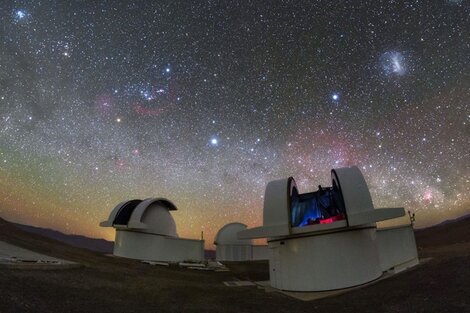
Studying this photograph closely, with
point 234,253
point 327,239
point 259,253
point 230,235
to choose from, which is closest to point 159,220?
point 230,235

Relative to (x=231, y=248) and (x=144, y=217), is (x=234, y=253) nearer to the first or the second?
(x=231, y=248)

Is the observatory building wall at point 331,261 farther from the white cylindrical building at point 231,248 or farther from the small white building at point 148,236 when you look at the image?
the white cylindrical building at point 231,248

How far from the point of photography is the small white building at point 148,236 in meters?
34.4

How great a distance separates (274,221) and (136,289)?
804 centimetres

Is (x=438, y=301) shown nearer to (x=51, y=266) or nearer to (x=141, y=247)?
(x=51, y=266)

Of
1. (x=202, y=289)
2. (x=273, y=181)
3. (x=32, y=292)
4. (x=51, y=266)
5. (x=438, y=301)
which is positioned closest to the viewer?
(x=32, y=292)

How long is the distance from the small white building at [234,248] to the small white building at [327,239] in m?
26.1

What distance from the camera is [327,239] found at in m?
17.4

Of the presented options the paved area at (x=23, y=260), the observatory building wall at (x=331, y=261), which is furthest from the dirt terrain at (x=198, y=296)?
the observatory building wall at (x=331, y=261)

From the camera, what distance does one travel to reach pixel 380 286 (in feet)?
52.0

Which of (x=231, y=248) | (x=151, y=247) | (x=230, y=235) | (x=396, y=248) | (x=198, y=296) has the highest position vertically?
(x=230, y=235)

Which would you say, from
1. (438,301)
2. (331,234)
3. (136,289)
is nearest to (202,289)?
(136,289)

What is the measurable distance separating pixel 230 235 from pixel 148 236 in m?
14.1

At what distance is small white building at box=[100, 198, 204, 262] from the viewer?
1356 inches
